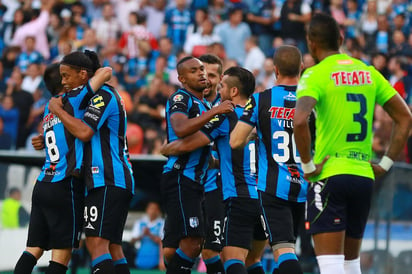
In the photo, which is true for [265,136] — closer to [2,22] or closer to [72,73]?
[72,73]

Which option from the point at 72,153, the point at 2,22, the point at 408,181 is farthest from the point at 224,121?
the point at 2,22

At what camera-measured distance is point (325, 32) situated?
702 centimetres

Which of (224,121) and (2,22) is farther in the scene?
(2,22)

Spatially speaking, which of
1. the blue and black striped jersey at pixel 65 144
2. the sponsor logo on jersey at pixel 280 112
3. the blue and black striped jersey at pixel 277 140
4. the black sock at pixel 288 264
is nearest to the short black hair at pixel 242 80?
the blue and black striped jersey at pixel 277 140

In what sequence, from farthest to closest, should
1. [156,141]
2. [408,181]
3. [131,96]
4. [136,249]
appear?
[131,96], [156,141], [136,249], [408,181]

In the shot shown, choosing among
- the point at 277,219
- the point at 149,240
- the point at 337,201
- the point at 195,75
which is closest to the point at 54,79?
the point at 195,75

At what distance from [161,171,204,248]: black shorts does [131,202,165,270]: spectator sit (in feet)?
16.8

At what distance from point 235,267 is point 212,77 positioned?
2.36 meters

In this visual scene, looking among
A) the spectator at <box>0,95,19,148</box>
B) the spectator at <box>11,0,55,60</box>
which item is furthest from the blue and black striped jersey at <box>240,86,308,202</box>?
the spectator at <box>11,0,55,60</box>

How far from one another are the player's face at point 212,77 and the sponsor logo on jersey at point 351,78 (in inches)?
123

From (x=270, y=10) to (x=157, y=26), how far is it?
108 inches

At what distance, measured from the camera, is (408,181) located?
12.9 metres

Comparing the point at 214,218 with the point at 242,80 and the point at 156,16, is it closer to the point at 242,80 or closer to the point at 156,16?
the point at 242,80

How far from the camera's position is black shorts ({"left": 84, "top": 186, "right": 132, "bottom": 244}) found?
847cm
